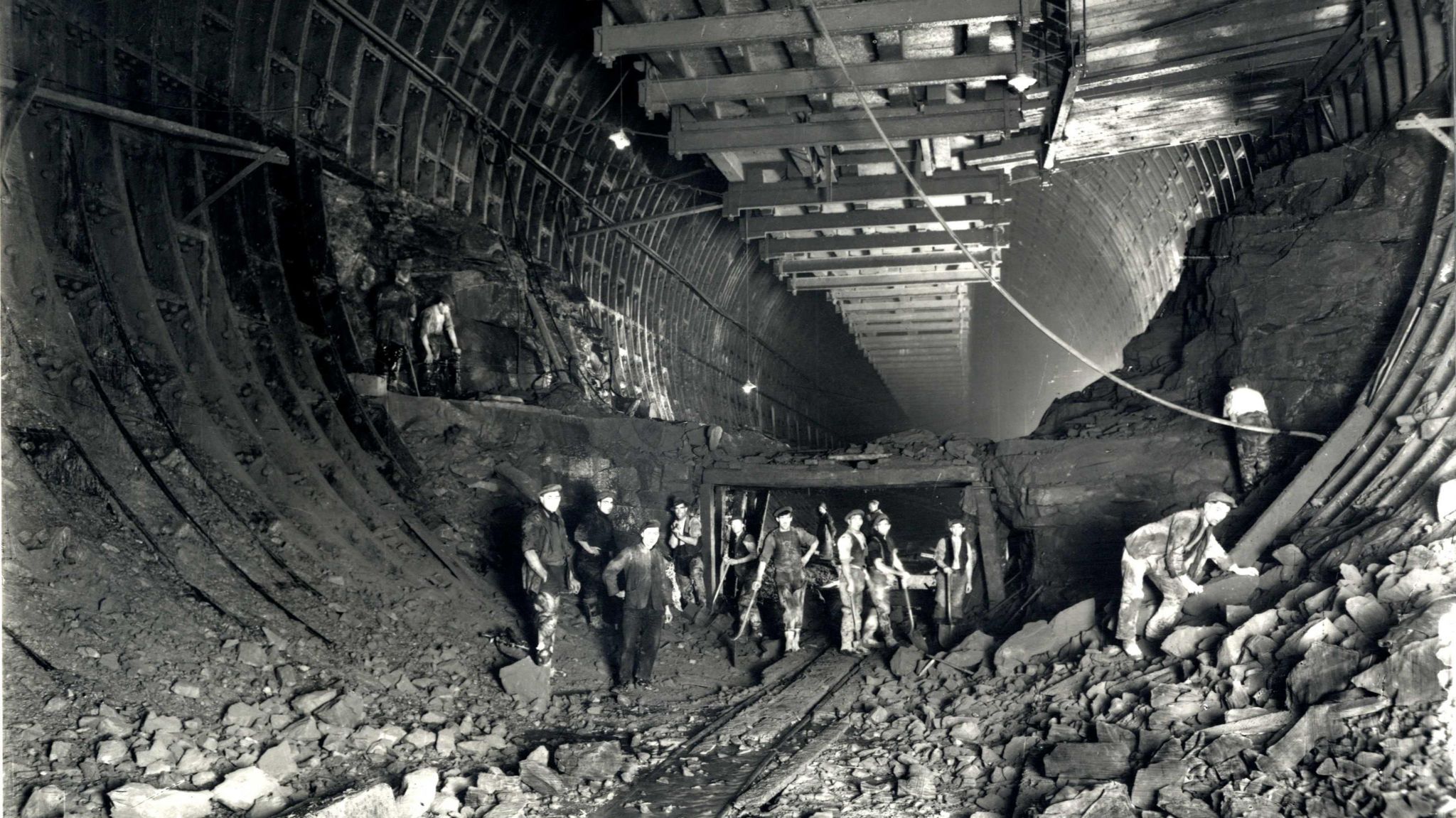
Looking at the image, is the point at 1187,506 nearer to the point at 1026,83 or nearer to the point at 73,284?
the point at 1026,83

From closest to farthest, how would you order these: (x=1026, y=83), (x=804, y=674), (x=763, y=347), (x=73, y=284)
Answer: (x=73, y=284), (x=1026, y=83), (x=804, y=674), (x=763, y=347)

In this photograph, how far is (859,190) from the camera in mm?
11789

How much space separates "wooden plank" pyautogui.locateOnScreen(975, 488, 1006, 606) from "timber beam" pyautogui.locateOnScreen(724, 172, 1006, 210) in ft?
11.1

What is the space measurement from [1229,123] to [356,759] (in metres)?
10.2

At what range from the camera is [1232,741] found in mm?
6203

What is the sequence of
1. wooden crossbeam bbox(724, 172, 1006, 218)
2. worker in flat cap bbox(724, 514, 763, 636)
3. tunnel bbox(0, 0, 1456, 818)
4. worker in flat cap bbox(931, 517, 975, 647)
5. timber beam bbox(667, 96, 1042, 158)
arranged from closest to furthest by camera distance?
tunnel bbox(0, 0, 1456, 818)
timber beam bbox(667, 96, 1042, 158)
worker in flat cap bbox(724, 514, 763, 636)
worker in flat cap bbox(931, 517, 975, 647)
wooden crossbeam bbox(724, 172, 1006, 218)

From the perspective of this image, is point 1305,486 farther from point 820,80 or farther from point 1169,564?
point 820,80

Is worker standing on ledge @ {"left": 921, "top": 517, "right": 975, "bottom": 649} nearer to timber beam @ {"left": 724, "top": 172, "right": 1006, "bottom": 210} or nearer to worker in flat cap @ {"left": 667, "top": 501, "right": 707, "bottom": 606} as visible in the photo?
worker in flat cap @ {"left": 667, "top": 501, "right": 707, "bottom": 606}

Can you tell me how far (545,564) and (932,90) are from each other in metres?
5.50

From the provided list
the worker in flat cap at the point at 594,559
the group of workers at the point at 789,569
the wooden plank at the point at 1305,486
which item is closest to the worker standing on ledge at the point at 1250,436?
the group of workers at the point at 789,569

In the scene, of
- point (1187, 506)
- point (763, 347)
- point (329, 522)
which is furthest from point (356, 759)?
point (763, 347)

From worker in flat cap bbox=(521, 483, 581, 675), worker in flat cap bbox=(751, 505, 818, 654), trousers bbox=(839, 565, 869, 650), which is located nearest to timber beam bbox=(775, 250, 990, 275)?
worker in flat cap bbox=(751, 505, 818, 654)

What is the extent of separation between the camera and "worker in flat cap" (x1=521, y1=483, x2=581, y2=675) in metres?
8.51

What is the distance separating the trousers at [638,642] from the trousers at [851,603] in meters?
2.52
